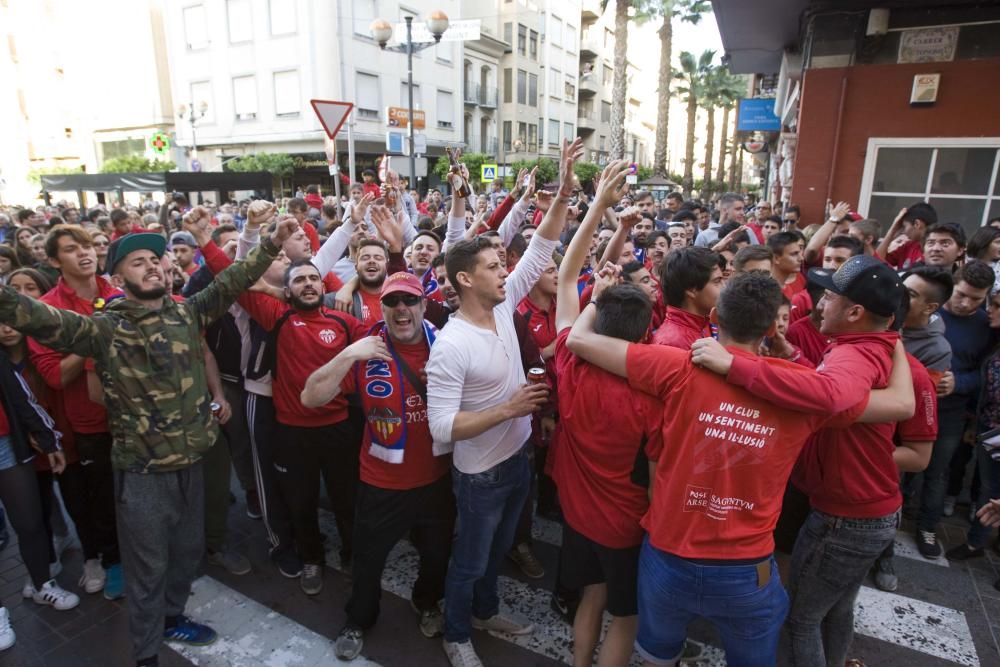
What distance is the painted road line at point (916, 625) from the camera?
316 centimetres

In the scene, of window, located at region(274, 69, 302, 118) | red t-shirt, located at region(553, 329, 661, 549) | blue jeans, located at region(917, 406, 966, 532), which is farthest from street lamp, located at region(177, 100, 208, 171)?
blue jeans, located at region(917, 406, 966, 532)

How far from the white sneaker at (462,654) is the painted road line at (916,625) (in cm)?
223

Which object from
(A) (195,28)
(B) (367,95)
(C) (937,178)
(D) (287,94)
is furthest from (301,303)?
(A) (195,28)

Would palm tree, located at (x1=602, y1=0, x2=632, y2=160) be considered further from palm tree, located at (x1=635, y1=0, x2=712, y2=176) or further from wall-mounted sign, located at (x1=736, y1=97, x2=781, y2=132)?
wall-mounted sign, located at (x1=736, y1=97, x2=781, y2=132)

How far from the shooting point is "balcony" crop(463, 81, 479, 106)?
116ft

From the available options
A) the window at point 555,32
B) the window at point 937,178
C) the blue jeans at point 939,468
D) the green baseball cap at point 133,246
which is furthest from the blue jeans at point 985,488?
the window at point 555,32

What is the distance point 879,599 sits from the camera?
360 cm

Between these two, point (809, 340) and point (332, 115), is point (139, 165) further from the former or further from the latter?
point (809, 340)

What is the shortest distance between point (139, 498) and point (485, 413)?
1808mm

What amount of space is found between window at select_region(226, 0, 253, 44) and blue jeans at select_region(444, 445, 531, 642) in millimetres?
31517

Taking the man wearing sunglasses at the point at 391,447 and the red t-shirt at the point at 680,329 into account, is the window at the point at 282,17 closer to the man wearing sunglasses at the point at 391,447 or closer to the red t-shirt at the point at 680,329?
the man wearing sunglasses at the point at 391,447

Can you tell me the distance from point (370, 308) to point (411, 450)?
Answer: 60.7 inches

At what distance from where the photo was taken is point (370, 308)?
4133mm

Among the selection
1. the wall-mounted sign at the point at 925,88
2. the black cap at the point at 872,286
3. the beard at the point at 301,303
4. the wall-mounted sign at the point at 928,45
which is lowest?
the beard at the point at 301,303
